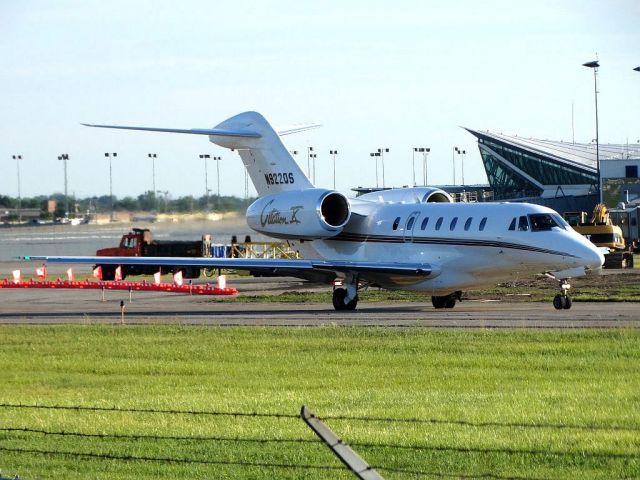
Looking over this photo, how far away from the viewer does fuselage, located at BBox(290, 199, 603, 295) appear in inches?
1213

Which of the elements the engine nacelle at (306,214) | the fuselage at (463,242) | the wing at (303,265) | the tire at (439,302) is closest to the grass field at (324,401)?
the fuselage at (463,242)

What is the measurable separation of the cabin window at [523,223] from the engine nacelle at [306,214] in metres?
5.63

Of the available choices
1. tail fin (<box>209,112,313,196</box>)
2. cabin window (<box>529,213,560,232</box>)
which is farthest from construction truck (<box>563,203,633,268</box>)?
cabin window (<box>529,213,560,232</box>)

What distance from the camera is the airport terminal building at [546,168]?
350 ft

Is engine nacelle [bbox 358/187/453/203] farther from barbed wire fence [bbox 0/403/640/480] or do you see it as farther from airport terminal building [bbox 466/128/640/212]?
airport terminal building [bbox 466/128/640/212]

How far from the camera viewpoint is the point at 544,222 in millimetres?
31297

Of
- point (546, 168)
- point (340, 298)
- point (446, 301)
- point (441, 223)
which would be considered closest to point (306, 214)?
point (340, 298)

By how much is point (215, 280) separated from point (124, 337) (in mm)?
29336

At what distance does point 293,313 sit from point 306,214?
3.62 metres

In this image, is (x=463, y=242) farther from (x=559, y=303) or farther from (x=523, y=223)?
(x=559, y=303)

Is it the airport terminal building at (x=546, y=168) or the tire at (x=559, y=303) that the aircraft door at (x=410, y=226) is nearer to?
the tire at (x=559, y=303)

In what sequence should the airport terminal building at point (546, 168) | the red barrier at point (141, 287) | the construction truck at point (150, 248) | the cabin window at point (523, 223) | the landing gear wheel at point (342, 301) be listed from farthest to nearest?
Answer: the airport terminal building at point (546, 168) < the construction truck at point (150, 248) < the red barrier at point (141, 287) < the landing gear wheel at point (342, 301) < the cabin window at point (523, 223)

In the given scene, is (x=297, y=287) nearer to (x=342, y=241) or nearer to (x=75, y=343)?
(x=342, y=241)

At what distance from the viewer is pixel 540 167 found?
113 meters
